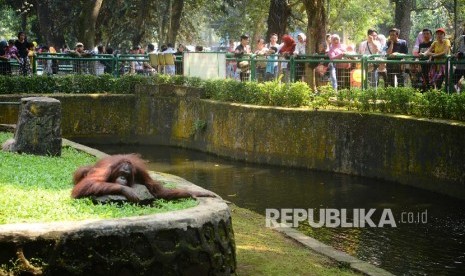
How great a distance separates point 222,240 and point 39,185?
216cm

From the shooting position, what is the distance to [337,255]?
961 centimetres

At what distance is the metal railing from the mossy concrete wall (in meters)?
0.98

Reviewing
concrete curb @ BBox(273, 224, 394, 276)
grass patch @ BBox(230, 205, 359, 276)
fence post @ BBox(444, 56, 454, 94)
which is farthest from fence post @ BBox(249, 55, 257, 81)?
grass patch @ BBox(230, 205, 359, 276)

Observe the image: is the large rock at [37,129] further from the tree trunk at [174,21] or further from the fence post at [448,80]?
the tree trunk at [174,21]

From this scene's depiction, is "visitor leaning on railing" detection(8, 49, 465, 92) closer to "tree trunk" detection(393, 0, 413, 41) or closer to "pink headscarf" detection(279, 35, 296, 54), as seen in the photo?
"pink headscarf" detection(279, 35, 296, 54)

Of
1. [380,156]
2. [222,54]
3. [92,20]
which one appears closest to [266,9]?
[92,20]

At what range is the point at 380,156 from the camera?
16719mm

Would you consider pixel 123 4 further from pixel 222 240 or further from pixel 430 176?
pixel 222 240

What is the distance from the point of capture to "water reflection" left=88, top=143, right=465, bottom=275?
10.7 metres

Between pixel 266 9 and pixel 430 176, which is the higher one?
pixel 266 9

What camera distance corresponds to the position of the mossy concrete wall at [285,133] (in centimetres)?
1532

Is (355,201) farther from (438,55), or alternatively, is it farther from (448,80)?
(438,55)

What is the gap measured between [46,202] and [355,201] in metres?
7.42

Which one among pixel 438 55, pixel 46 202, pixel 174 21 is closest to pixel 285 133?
pixel 438 55
